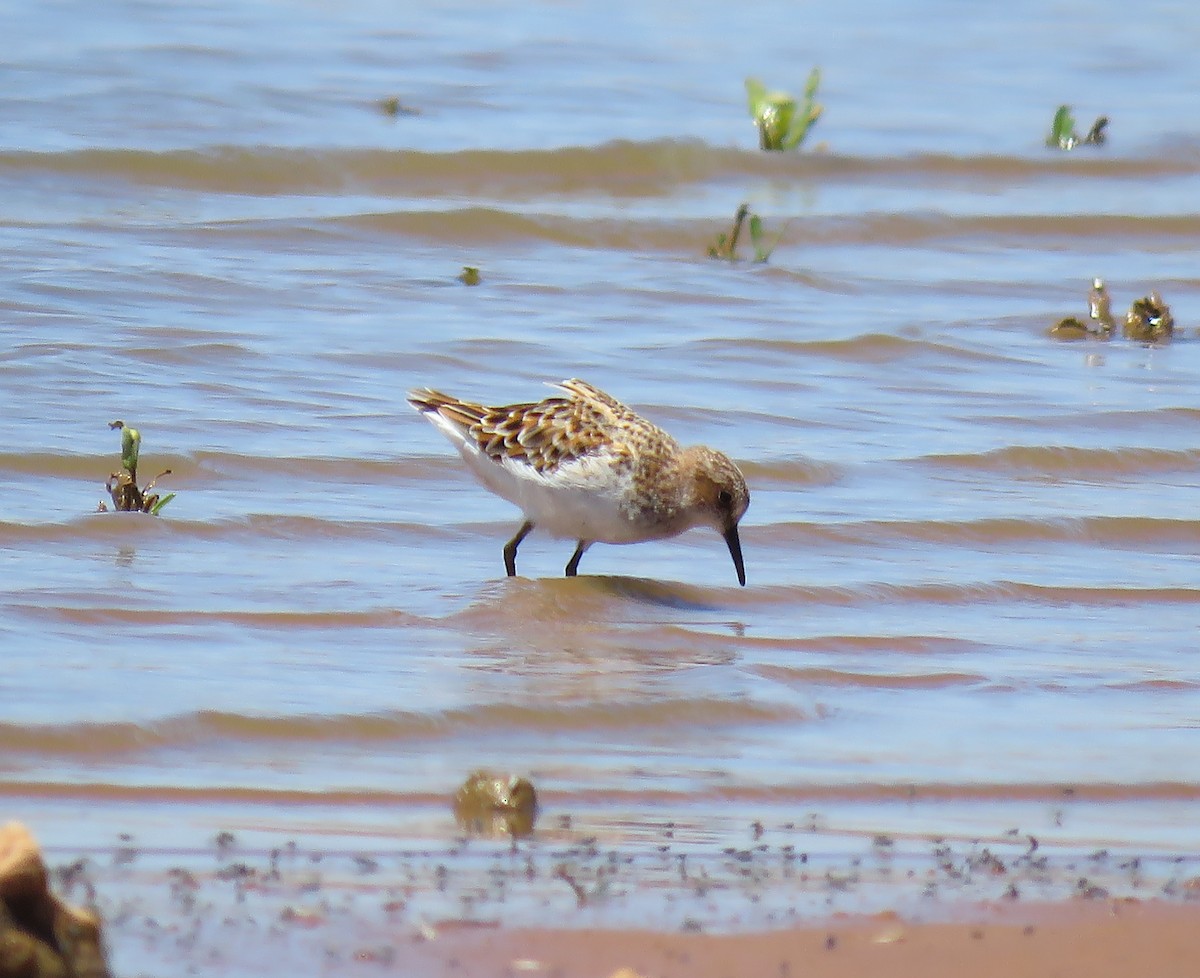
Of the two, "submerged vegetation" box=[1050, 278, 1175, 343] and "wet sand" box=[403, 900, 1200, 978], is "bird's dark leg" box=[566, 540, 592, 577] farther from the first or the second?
"submerged vegetation" box=[1050, 278, 1175, 343]

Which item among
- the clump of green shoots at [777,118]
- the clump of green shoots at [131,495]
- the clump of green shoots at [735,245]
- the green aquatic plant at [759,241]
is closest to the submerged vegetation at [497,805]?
the clump of green shoots at [131,495]

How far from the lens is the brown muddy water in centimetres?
584

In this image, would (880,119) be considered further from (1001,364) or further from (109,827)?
(109,827)

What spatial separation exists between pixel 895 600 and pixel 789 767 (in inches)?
85.6

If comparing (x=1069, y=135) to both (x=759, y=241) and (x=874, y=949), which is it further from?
(x=874, y=949)

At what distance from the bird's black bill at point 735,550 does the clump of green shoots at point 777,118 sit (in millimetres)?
9643

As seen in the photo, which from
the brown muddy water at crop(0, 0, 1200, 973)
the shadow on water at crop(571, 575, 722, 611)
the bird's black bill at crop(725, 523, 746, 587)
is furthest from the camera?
the bird's black bill at crop(725, 523, 746, 587)

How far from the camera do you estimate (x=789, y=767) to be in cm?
598

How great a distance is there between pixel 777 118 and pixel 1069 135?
9.10ft

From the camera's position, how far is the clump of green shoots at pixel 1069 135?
18.2 metres

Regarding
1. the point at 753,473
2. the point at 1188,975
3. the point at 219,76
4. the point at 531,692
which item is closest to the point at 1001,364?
the point at 753,473

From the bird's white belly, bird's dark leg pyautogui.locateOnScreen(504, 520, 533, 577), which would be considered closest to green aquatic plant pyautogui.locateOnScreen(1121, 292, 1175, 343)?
the bird's white belly

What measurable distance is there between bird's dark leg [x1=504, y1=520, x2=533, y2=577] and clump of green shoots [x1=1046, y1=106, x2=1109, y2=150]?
11.1 metres

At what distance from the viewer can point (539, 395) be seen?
35.4 ft
